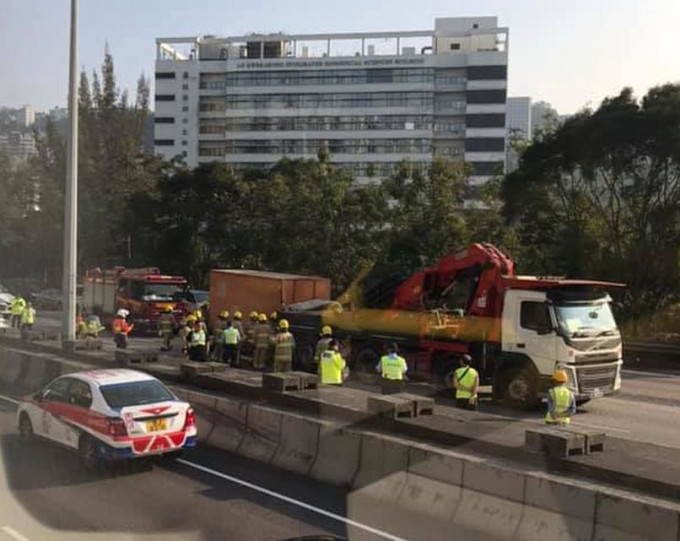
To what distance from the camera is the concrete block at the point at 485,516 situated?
826 centimetres

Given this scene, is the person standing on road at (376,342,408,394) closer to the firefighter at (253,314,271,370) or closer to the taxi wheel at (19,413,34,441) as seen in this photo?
the firefighter at (253,314,271,370)

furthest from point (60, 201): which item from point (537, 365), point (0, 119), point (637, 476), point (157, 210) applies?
point (637, 476)

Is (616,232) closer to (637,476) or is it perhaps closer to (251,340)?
(251,340)

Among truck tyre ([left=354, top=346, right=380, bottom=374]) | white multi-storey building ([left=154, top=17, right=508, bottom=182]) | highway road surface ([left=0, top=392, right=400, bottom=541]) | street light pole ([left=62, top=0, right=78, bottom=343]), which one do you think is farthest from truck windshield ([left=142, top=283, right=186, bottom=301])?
white multi-storey building ([left=154, top=17, right=508, bottom=182])

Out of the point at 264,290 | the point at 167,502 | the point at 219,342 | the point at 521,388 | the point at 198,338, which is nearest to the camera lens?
the point at 167,502

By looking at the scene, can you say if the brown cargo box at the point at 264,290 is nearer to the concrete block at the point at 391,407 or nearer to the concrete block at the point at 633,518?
the concrete block at the point at 391,407

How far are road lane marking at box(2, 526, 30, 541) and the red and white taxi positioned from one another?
7.49ft

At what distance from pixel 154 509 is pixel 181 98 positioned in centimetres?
12346

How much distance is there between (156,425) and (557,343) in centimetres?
786

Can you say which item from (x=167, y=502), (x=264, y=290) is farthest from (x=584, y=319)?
(x=264, y=290)

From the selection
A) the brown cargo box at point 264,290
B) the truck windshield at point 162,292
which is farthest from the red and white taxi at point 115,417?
the truck windshield at point 162,292

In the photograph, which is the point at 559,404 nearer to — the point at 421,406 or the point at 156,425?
the point at 421,406

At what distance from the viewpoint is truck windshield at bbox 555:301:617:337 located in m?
15.8

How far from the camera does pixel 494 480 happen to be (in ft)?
28.2
